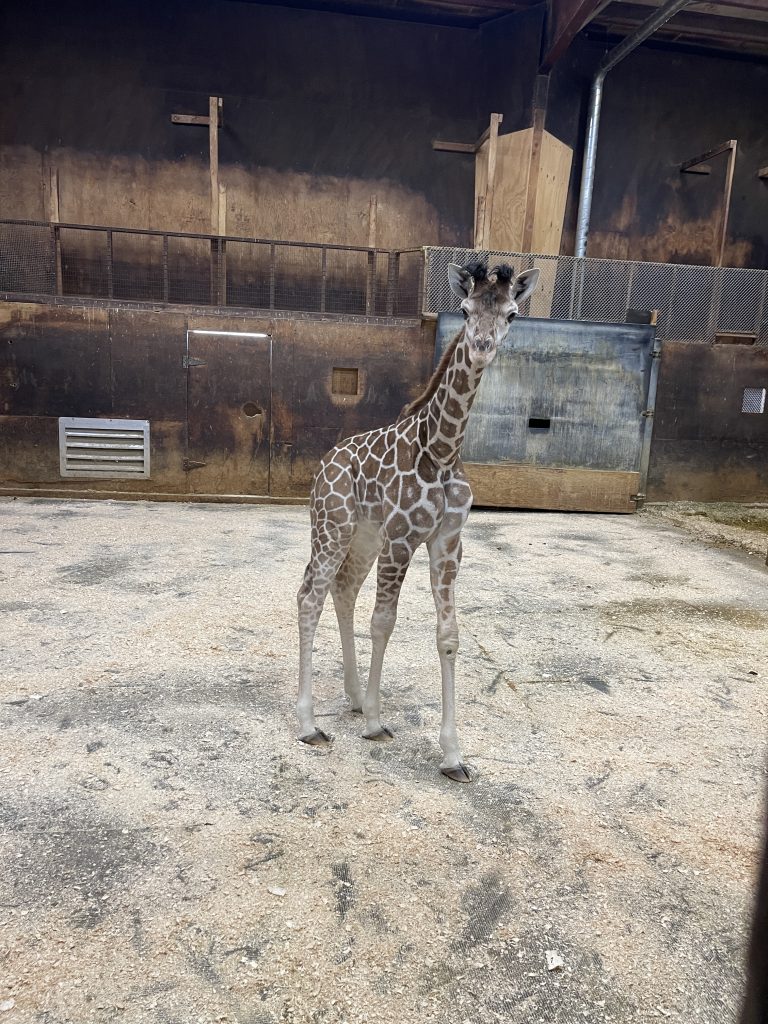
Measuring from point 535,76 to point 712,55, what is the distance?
12.7 ft

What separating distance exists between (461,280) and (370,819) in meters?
2.55

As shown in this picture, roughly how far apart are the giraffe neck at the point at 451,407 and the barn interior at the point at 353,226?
721cm

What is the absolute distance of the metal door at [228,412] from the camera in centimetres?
1010

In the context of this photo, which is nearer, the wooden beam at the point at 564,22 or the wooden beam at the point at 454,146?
the wooden beam at the point at 564,22

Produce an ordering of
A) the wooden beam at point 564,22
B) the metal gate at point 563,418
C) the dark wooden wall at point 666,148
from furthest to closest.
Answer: the dark wooden wall at point 666,148 → the metal gate at point 563,418 → the wooden beam at point 564,22

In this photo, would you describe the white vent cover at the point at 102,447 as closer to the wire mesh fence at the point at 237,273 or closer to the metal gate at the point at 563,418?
the wire mesh fence at the point at 237,273

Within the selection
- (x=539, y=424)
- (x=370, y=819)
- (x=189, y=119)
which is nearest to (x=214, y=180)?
(x=189, y=119)

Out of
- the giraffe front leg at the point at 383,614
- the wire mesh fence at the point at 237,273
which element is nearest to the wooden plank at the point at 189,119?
the wire mesh fence at the point at 237,273

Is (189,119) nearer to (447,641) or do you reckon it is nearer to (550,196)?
(550,196)

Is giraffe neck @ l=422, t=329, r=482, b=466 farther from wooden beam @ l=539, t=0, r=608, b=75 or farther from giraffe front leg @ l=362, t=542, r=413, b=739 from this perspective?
wooden beam @ l=539, t=0, r=608, b=75

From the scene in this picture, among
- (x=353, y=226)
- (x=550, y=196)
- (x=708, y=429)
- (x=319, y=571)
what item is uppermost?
(x=550, y=196)

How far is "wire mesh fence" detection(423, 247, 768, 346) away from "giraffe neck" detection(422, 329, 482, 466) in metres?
7.29

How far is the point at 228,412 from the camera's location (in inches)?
405

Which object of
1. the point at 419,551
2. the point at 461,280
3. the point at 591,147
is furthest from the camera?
the point at 591,147
